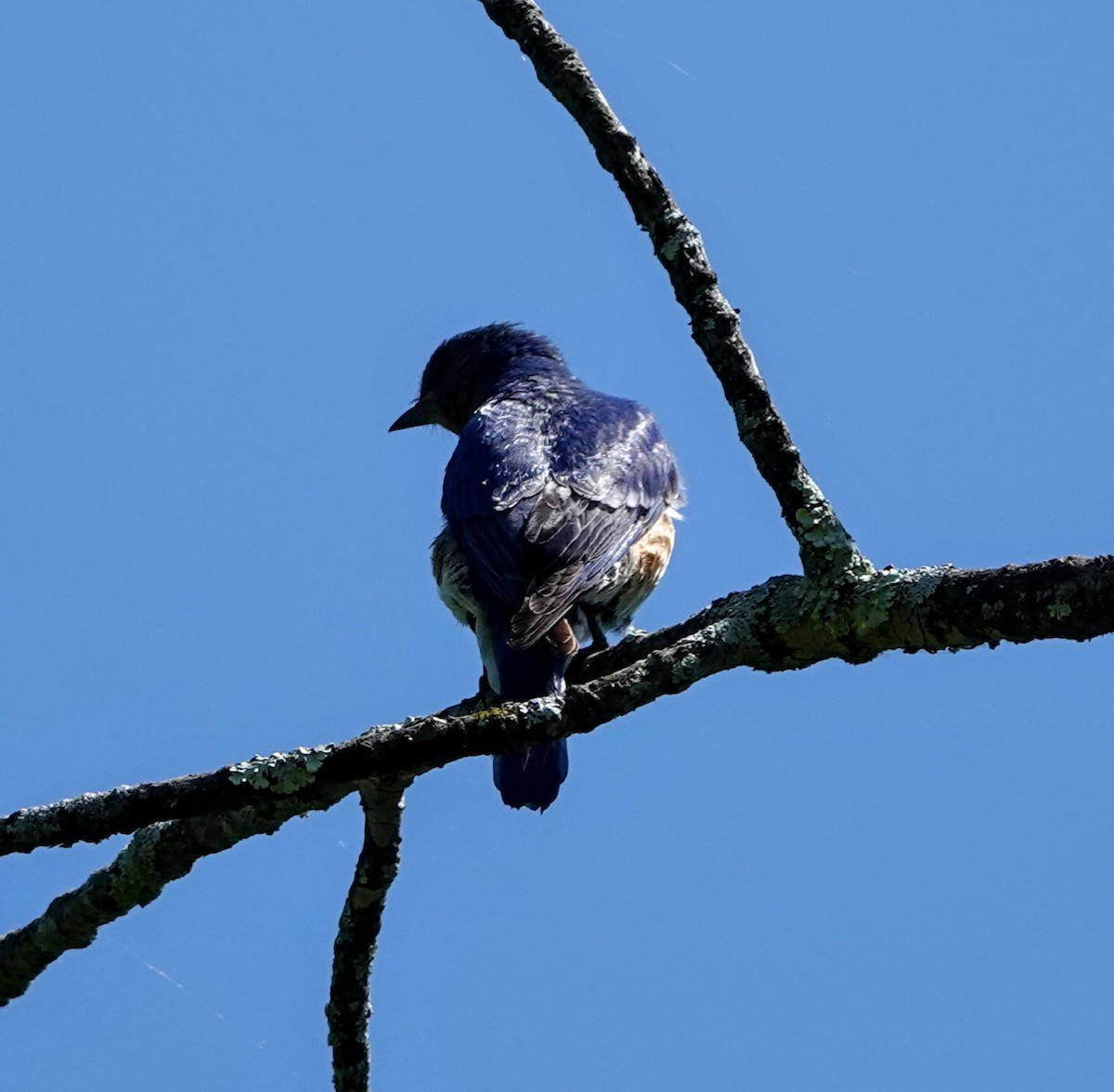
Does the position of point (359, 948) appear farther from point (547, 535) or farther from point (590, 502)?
point (590, 502)

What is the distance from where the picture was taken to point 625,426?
6387 millimetres

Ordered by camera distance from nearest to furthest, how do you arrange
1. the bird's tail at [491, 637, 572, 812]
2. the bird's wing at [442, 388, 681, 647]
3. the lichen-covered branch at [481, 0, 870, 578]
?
the lichen-covered branch at [481, 0, 870, 578] < the bird's tail at [491, 637, 572, 812] < the bird's wing at [442, 388, 681, 647]

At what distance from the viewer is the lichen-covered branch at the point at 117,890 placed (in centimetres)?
418

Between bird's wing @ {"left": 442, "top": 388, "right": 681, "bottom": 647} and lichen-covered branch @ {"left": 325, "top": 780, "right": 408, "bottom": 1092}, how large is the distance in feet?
2.41

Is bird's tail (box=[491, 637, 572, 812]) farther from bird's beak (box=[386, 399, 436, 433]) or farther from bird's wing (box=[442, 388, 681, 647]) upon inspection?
bird's beak (box=[386, 399, 436, 433])

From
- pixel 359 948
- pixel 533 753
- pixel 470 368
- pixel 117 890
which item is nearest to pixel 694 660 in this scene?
pixel 359 948

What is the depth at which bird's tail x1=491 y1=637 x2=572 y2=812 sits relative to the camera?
4863 millimetres

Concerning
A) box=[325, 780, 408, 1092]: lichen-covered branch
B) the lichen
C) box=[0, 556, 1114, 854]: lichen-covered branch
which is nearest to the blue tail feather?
box=[325, 780, 408, 1092]: lichen-covered branch

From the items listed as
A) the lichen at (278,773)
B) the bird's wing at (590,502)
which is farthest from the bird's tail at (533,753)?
the lichen at (278,773)

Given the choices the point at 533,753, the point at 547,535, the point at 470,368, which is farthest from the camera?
the point at 470,368

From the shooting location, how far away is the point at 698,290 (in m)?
3.92

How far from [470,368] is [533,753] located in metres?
3.45

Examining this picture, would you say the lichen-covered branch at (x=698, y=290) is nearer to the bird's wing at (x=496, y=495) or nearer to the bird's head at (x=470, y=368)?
the bird's wing at (x=496, y=495)

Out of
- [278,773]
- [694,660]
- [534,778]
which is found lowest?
[278,773]
